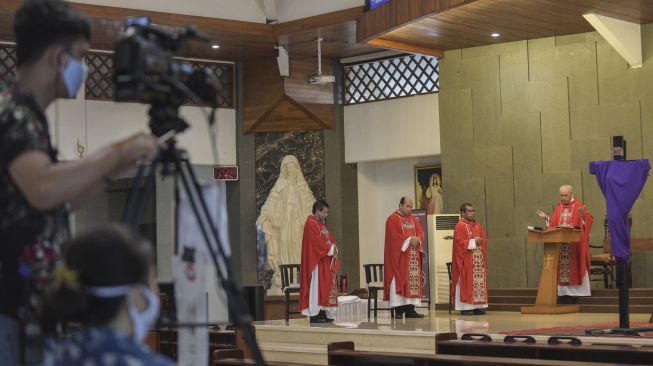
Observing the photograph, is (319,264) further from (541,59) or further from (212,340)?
(541,59)

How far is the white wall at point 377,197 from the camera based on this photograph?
17047 mm

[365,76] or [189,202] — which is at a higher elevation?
[365,76]

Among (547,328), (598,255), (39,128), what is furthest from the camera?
(598,255)

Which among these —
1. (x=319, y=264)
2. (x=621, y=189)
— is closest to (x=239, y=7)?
(x=319, y=264)

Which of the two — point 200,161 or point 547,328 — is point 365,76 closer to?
point 200,161

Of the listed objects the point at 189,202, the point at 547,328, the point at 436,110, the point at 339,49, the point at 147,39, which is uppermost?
the point at 339,49

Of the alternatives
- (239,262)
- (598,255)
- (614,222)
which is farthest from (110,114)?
(614,222)

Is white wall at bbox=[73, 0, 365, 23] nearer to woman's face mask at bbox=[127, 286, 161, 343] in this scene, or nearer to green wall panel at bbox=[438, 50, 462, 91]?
green wall panel at bbox=[438, 50, 462, 91]

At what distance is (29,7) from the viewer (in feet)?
7.64

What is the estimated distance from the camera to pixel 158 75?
2.42 m

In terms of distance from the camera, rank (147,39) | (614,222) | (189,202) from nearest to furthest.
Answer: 1. (147,39)
2. (189,202)
3. (614,222)

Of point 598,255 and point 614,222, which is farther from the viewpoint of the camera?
point 598,255

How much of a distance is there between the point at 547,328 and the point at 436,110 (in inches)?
254

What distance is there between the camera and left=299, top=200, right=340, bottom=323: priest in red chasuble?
42.1 feet
